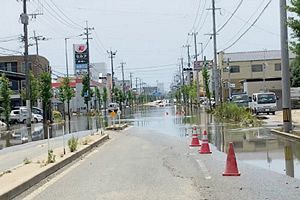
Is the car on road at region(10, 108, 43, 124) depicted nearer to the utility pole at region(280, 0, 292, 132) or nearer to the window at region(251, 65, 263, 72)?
the utility pole at region(280, 0, 292, 132)

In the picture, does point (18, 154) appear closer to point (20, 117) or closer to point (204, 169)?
point (204, 169)

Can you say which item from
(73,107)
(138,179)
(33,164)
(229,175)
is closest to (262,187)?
(229,175)

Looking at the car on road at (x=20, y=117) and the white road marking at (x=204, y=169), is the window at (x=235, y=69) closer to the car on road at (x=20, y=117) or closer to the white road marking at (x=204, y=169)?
the car on road at (x=20, y=117)

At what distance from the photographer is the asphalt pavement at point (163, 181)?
10164 mm

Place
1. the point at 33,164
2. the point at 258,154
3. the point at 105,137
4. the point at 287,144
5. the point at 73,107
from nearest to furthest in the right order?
the point at 33,164, the point at 258,154, the point at 287,144, the point at 105,137, the point at 73,107

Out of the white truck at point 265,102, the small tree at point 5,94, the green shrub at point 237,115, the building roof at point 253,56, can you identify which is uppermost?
the building roof at point 253,56

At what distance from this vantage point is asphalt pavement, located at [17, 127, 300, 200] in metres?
10.2

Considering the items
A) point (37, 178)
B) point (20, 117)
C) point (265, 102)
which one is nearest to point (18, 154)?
point (37, 178)

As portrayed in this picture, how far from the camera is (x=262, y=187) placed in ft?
35.6

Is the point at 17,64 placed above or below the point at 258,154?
above

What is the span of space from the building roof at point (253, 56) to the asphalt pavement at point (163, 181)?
90218 millimetres

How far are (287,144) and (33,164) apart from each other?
10.1m

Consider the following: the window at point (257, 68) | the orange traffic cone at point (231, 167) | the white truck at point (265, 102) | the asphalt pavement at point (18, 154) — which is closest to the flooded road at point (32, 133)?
the asphalt pavement at point (18, 154)

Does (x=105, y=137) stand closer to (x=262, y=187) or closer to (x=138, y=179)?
(x=138, y=179)
